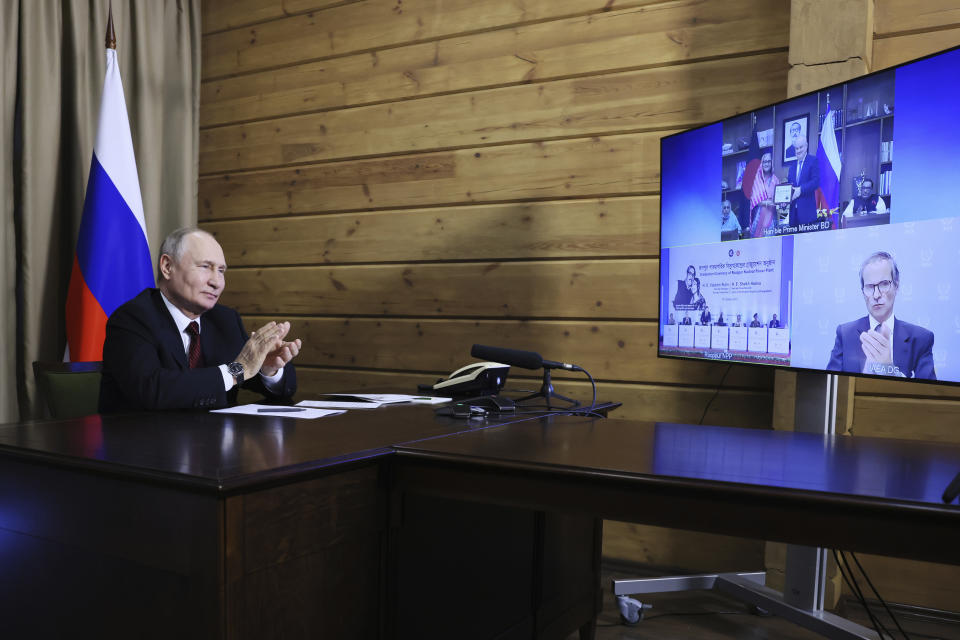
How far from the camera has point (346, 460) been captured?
1.12 metres

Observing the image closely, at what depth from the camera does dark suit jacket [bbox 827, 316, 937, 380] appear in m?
1.51

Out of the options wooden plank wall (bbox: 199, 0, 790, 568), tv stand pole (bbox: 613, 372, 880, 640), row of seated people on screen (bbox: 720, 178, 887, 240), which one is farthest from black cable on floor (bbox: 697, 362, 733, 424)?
row of seated people on screen (bbox: 720, 178, 887, 240)

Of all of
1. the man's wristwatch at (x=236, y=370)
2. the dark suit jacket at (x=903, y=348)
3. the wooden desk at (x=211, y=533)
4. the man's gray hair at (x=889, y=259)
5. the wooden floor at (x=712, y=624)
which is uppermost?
the man's gray hair at (x=889, y=259)

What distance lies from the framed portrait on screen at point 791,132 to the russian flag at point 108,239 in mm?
2414

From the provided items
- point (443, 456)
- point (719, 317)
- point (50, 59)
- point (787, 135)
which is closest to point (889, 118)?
point (787, 135)

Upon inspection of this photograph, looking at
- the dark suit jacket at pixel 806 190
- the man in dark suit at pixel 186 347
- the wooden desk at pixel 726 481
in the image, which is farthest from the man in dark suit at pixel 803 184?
the man in dark suit at pixel 186 347

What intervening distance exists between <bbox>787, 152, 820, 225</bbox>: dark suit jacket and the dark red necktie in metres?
1.54

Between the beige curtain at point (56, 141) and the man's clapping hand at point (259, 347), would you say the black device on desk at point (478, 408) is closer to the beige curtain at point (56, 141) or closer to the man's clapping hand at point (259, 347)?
the man's clapping hand at point (259, 347)

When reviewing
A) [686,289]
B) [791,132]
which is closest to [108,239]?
[686,289]

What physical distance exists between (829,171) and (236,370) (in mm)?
1460

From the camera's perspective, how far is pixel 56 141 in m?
2.97

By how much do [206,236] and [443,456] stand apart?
47.4 inches

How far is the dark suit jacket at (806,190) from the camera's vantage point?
1.73 meters

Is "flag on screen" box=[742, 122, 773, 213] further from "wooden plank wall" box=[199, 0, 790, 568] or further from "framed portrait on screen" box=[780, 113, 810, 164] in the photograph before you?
"wooden plank wall" box=[199, 0, 790, 568]
